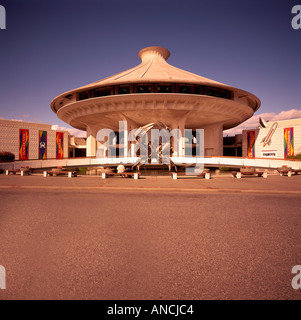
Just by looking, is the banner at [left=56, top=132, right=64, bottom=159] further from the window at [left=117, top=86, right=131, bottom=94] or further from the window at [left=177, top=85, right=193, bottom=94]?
the window at [left=177, top=85, right=193, bottom=94]

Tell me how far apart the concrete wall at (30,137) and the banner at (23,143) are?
2.00 ft

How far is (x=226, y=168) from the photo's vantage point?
28875mm

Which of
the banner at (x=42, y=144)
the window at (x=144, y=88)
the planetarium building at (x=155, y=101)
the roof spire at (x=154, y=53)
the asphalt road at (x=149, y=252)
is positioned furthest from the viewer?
the roof spire at (x=154, y=53)

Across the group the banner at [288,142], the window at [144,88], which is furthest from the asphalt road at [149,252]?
the banner at [288,142]

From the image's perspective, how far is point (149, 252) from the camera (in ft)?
11.4

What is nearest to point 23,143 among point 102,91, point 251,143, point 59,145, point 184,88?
point 59,145

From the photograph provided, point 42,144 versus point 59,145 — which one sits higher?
point 59,145

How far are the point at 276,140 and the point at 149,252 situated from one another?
44.8 metres

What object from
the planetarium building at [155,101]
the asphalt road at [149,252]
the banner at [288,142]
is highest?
the planetarium building at [155,101]

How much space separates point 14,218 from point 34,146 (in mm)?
45596

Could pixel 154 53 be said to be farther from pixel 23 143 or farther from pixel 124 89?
pixel 23 143

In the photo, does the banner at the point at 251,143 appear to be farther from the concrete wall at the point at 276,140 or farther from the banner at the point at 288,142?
the banner at the point at 288,142

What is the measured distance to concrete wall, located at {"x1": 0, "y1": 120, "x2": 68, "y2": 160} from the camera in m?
39.0

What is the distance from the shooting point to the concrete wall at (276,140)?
36281mm
